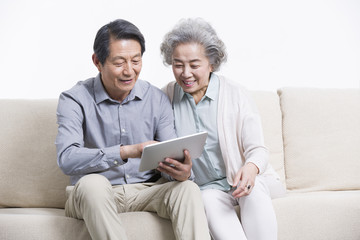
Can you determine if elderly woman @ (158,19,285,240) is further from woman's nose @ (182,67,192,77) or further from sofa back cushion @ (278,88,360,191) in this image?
sofa back cushion @ (278,88,360,191)

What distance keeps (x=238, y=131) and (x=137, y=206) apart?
1.82 ft

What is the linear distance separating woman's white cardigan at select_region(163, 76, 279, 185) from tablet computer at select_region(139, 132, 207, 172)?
24 cm

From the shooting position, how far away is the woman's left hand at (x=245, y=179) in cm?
193

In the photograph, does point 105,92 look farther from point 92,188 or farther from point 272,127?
point 272,127

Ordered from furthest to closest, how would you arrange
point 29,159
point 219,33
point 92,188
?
point 219,33 → point 29,159 → point 92,188

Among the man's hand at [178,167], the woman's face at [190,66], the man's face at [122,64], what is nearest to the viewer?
the man's hand at [178,167]

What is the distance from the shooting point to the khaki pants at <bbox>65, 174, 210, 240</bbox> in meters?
1.72

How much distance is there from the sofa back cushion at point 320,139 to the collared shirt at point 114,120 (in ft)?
2.66

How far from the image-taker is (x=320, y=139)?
8.74ft

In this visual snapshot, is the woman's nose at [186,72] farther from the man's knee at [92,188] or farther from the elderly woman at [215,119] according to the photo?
the man's knee at [92,188]

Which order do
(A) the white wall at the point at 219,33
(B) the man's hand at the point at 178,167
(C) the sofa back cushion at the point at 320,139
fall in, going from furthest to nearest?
1. (A) the white wall at the point at 219,33
2. (C) the sofa back cushion at the point at 320,139
3. (B) the man's hand at the point at 178,167

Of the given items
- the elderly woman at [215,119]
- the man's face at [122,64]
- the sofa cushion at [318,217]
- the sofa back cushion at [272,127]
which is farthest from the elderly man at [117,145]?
the sofa back cushion at [272,127]

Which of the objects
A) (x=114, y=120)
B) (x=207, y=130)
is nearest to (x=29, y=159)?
(x=114, y=120)

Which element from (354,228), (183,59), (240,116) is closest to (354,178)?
(354,228)
